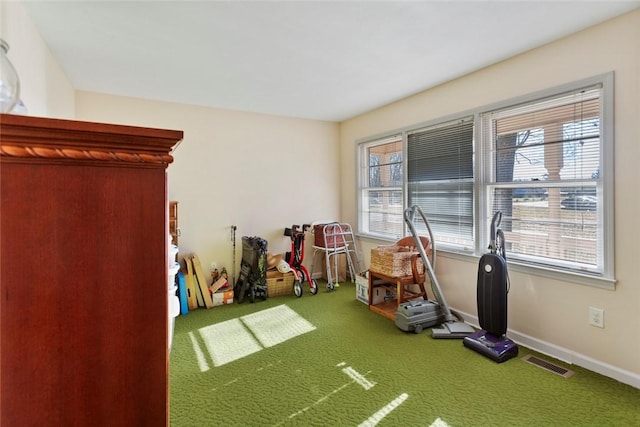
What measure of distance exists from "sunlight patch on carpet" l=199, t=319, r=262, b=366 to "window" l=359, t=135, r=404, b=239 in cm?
229

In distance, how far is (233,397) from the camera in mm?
2045

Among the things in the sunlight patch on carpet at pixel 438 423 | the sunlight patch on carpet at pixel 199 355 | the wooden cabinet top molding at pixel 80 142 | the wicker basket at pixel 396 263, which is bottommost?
the sunlight patch on carpet at pixel 438 423

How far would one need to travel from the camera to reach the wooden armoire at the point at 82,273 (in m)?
0.53

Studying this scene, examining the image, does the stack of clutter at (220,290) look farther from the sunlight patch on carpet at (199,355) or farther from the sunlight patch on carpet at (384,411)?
the sunlight patch on carpet at (384,411)

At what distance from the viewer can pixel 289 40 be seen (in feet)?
7.93

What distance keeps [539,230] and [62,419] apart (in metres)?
3.20

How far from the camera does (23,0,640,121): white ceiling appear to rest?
2037mm

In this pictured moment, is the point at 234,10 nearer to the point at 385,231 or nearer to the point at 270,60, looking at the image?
the point at 270,60

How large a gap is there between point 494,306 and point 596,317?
67cm

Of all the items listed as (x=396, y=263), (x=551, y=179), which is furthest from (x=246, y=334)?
(x=551, y=179)

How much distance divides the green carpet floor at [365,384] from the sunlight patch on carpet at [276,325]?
20mm

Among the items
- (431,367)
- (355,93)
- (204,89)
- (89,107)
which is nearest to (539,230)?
(431,367)

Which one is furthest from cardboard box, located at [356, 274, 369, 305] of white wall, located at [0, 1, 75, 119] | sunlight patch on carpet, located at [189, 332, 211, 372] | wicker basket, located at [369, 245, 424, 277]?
white wall, located at [0, 1, 75, 119]

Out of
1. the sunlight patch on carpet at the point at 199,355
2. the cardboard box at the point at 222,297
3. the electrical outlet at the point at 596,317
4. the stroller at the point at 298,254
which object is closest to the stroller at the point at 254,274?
the cardboard box at the point at 222,297
